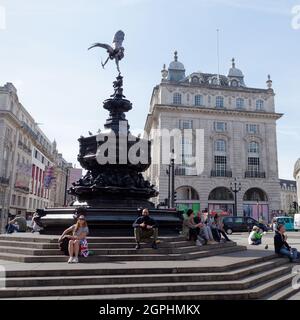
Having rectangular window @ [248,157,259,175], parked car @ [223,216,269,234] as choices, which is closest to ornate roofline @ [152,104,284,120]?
rectangular window @ [248,157,259,175]

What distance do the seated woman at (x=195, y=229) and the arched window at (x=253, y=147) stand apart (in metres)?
39.8

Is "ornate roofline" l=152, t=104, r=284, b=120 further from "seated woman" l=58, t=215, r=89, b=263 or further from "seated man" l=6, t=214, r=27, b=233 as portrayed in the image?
"seated woman" l=58, t=215, r=89, b=263

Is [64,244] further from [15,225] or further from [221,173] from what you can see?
[221,173]

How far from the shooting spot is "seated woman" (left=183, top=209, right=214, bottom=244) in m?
9.72

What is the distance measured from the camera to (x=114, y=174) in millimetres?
11234

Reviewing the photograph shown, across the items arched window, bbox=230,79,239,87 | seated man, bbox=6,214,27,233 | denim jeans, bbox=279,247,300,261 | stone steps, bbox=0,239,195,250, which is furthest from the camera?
arched window, bbox=230,79,239,87

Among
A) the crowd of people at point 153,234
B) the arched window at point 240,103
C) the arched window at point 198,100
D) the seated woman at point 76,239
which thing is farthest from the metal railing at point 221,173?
the seated woman at point 76,239

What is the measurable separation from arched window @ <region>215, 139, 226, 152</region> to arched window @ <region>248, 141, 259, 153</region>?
3.86 m

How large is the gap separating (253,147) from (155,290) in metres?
45.1

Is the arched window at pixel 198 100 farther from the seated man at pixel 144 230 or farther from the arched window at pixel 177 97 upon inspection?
the seated man at pixel 144 230

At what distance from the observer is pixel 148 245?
8297 millimetres

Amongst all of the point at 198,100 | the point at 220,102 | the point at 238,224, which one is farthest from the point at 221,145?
the point at 238,224

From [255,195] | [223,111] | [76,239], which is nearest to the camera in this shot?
[76,239]
